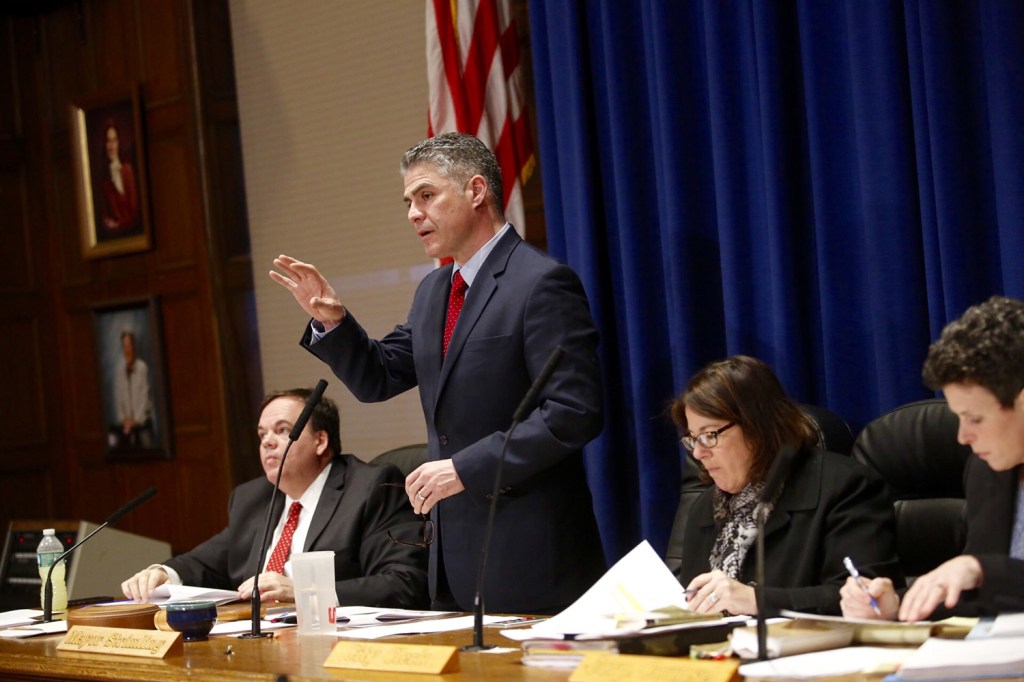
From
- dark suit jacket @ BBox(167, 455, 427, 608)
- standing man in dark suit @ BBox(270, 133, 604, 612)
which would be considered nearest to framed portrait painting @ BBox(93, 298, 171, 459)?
dark suit jacket @ BBox(167, 455, 427, 608)

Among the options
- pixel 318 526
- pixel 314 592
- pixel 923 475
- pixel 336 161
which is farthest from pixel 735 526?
pixel 336 161

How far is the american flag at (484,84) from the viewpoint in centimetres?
432

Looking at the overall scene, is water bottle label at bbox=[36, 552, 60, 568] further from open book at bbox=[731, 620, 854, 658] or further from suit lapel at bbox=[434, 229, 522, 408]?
open book at bbox=[731, 620, 854, 658]

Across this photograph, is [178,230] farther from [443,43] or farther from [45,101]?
[443,43]

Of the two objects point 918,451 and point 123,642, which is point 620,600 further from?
point 123,642

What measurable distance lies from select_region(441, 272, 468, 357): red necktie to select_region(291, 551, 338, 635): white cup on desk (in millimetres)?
722

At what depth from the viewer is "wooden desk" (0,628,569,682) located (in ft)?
6.83

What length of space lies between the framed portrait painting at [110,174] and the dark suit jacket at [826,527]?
3967 mm

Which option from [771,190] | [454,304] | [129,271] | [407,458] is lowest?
[407,458]

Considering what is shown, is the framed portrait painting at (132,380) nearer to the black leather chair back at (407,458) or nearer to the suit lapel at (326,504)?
the black leather chair back at (407,458)

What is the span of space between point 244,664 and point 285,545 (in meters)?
1.44

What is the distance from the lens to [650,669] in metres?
1.83

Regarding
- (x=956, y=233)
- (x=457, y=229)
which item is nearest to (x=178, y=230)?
(x=457, y=229)

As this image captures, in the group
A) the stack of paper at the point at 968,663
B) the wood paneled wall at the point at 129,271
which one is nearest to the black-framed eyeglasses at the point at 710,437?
the stack of paper at the point at 968,663
